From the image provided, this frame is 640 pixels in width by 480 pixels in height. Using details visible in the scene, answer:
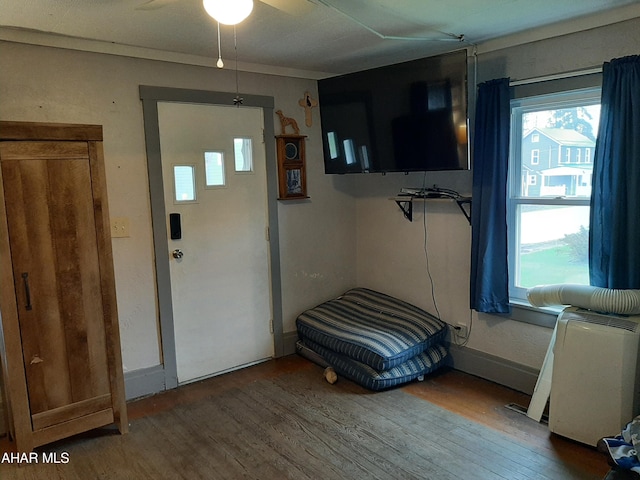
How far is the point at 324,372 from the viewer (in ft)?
11.5

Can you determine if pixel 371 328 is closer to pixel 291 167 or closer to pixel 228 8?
pixel 291 167

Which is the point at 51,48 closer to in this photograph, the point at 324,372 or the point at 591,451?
the point at 324,372

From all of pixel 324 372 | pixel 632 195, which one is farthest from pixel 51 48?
pixel 632 195

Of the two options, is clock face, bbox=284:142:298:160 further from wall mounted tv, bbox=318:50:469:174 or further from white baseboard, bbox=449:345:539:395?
white baseboard, bbox=449:345:539:395

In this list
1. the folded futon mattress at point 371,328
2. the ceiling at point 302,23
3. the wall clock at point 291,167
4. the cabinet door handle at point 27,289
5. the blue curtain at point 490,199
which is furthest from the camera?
the wall clock at point 291,167

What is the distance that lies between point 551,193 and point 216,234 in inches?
88.1

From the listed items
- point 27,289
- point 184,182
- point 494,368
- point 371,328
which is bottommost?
point 494,368

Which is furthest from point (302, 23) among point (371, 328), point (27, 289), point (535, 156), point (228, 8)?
point (371, 328)

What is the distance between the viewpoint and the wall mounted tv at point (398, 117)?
2.82 meters

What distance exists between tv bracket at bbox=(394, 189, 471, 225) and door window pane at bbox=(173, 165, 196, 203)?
1.50 m

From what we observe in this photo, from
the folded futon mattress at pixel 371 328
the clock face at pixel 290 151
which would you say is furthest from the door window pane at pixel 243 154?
the folded futon mattress at pixel 371 328

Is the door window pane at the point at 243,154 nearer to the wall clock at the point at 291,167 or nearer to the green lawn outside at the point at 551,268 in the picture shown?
the wall clock at the point at 291,167

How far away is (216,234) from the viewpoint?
11.3ft

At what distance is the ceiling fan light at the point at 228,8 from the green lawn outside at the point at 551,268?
229cm
